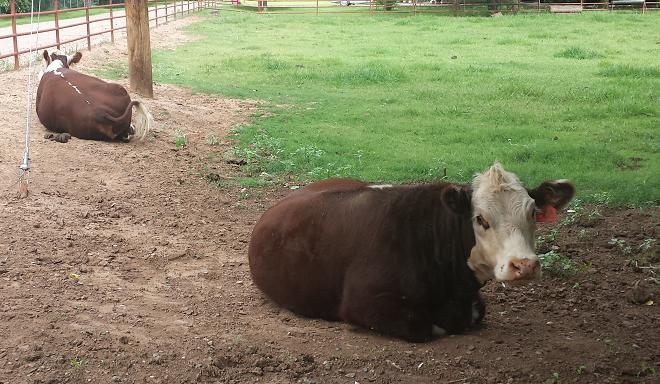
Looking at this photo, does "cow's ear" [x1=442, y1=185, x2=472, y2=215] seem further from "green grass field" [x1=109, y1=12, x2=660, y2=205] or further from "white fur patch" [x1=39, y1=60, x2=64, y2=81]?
"white fur patch" [x1=39, y1=60, x2=64, y2=81]

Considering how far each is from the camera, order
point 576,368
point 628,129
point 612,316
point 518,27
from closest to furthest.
Answer: point 576,368 < point 612,316 < point 628,129 < point 518,27

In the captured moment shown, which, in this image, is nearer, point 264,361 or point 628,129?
point 264,361

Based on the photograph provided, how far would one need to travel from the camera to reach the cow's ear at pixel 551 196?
5.20m

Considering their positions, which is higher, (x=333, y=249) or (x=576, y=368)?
(x=333, y=249)

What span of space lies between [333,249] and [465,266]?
0.95 m

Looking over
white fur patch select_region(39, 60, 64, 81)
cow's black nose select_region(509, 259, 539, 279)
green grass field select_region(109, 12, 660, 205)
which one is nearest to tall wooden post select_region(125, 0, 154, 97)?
green grass field select_region(109, 12, 660, 205)

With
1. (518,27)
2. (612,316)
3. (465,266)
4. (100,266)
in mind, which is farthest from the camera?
(518,27)

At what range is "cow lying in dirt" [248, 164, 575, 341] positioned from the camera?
5.11m

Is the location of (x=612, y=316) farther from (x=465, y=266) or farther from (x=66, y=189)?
(x=66, y=189)

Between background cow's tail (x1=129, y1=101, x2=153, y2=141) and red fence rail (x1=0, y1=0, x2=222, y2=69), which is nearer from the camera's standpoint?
background cow's tail (x1=129, y1=101, x2=153, y2=141)

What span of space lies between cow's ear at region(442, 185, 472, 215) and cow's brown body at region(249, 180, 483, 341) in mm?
20

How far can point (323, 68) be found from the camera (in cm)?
2031

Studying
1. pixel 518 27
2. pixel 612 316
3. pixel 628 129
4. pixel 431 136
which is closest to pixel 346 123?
pixel 431 136

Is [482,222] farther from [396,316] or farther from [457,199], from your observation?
[396,316]
